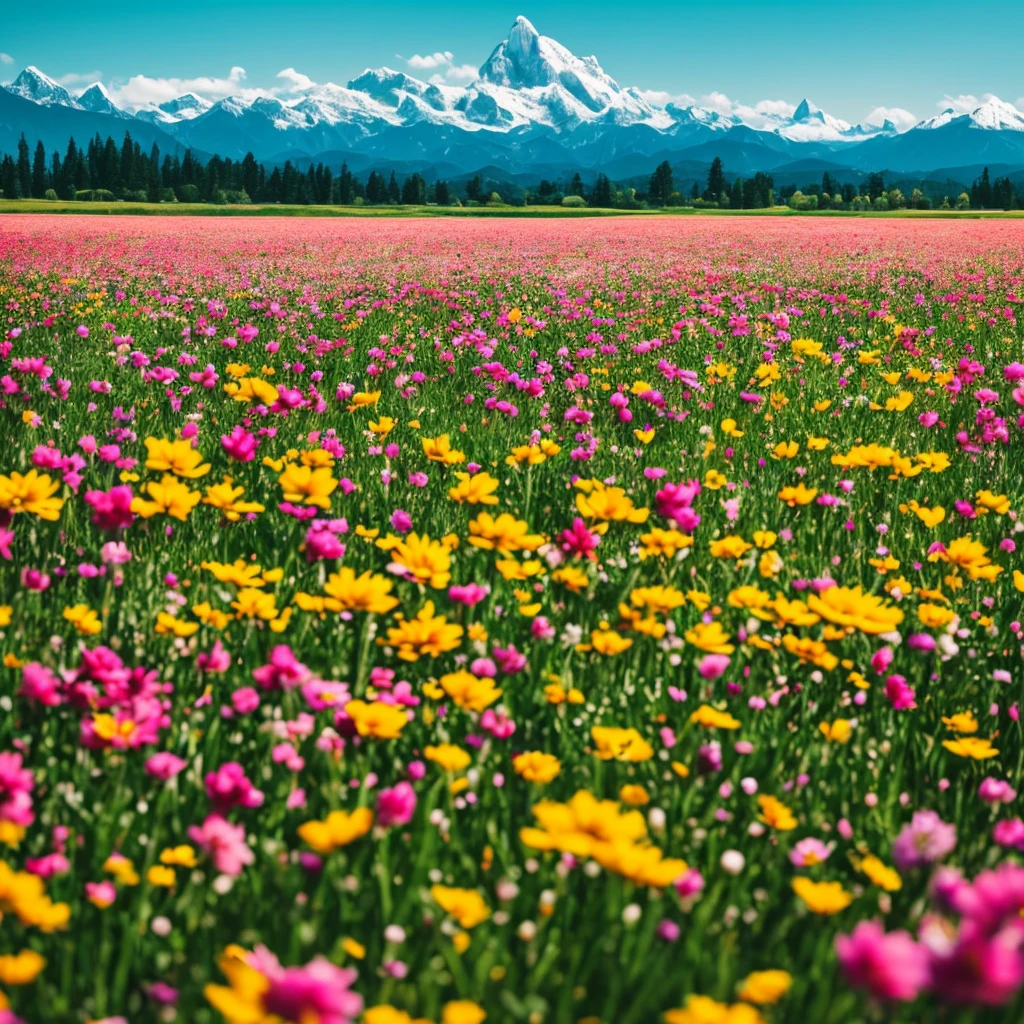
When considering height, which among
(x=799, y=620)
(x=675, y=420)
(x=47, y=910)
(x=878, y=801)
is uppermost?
(x=675, y=420)

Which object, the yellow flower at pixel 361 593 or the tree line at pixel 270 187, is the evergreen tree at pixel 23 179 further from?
the yellow flower at pixel 361 593

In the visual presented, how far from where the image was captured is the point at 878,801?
80.1 inches

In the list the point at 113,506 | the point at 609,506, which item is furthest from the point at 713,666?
the point at 113,506

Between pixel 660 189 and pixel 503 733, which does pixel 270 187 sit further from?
pixel 503 733

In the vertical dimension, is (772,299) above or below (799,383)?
above

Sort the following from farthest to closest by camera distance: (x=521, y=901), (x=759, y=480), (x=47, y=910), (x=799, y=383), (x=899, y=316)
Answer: (x=899, y=316)
(x=799, y=383)
(x=759, y=480)
(x=521, y=901)
(x=47, y=910)

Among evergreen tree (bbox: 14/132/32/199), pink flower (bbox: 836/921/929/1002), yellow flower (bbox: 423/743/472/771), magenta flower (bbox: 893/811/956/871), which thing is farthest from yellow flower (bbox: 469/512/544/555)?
evergreen tree (bbox: 14/132/32/199)

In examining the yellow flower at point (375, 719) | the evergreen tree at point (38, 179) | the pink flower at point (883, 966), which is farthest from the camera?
the evergreen tree at point (38, 179)

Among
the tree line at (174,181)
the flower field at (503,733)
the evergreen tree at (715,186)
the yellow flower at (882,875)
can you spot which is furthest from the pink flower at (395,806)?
the evergreen tree at (715,186)

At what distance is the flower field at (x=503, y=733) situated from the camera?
1.34 m

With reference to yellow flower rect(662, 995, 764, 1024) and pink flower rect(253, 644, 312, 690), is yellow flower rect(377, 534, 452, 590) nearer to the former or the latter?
pink flower rect(253, 644, 312, 690)

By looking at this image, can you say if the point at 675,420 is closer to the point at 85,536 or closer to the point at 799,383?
the point at 799,383

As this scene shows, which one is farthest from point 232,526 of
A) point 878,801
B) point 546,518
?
point 878,801

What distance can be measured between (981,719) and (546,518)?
1.97 metres
